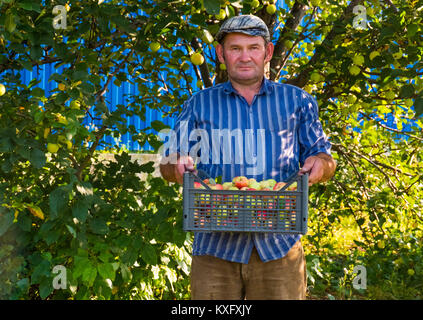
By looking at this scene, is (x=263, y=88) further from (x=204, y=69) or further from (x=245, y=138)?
(x=204, y=69)

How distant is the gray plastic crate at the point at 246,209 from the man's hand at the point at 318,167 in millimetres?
178

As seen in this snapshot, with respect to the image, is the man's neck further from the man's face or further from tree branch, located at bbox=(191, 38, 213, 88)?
tree branch, located at bbox=(191, 38, 213, 88)

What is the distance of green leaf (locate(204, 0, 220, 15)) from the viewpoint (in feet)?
6.40

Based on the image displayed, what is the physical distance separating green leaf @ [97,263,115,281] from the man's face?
0.97 metres

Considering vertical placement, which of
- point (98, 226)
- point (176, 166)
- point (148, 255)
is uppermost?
point (176, 166)

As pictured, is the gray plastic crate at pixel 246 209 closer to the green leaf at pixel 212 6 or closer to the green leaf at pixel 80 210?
the green leaf at pixel 80 210

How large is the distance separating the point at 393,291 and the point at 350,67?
6.22 feet

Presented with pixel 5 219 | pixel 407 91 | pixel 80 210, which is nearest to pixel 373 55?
pixel 407 91

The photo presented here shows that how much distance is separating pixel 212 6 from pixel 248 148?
557mm

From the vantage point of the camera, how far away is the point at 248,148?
2068 mm

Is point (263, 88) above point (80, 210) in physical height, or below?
above

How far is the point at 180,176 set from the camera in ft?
6.32

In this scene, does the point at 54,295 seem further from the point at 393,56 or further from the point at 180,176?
the point at 393,56
